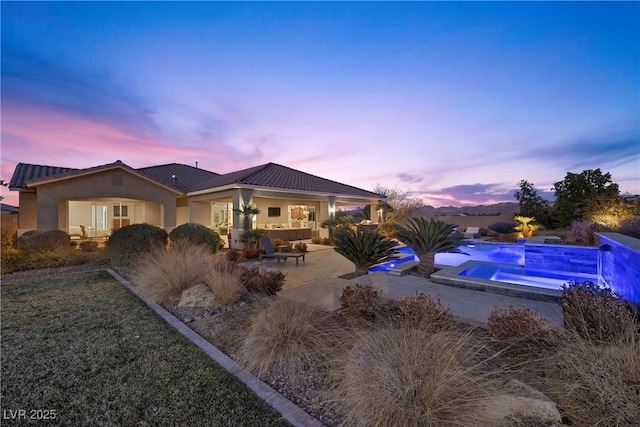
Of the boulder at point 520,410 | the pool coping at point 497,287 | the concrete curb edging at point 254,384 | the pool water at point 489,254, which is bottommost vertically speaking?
the pool water at point 489,254

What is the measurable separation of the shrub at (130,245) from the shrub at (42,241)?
3830 millimetres

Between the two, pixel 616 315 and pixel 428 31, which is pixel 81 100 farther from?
pixel 616 315

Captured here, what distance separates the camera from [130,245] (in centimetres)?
1001

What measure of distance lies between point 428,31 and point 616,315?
9.76 metres

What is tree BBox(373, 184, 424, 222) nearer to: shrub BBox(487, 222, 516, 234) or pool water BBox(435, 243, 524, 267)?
shrub BBox(487, 222, 516, 234)

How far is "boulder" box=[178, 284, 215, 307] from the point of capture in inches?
225

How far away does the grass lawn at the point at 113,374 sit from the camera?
8.27 ft

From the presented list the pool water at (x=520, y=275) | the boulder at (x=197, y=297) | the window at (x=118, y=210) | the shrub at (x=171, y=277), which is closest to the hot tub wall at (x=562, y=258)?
the pool water at (x=520, y=275)

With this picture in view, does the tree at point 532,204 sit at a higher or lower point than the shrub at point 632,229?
higher

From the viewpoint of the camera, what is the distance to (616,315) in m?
3.27

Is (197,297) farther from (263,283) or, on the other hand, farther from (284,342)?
(284,342)

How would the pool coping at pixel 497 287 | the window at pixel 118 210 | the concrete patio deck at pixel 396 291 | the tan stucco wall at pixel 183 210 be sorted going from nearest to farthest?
the concrete patio deck at pixel 396 291 → the pool coping at pixel 497 287 → the tan stucco wall at pixel 183 210 → the window at pixel 118 210

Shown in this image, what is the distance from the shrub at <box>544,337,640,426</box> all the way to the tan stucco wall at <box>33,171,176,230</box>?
19.0 m

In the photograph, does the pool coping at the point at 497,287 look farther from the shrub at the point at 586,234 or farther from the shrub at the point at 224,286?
the shrub at the point at 586,234
